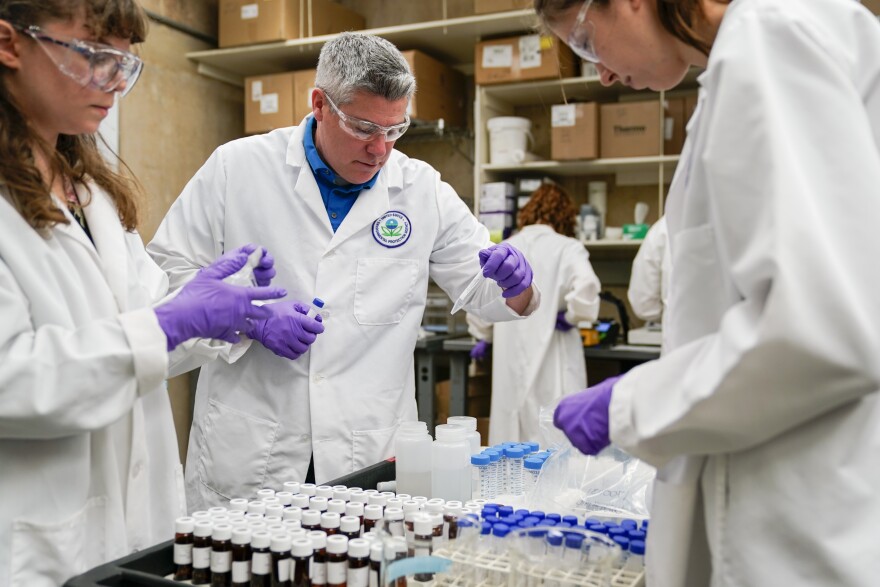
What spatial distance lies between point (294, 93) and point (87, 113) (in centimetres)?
354

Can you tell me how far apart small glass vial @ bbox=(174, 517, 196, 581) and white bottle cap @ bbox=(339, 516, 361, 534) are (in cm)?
22

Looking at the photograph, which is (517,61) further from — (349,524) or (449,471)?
(349,524)

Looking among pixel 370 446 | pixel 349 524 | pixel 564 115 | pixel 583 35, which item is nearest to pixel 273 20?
pixel 564 115

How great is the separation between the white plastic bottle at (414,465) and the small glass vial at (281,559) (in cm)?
45

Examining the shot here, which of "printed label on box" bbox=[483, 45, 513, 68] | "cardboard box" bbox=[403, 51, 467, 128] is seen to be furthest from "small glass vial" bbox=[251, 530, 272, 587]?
"printed label on box" bbox=[483, 45, 513, 68]

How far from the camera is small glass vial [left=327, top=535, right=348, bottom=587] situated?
1.04 metres

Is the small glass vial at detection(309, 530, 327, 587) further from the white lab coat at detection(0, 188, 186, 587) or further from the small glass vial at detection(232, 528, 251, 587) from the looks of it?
the white lab coat at detection(0, 188, 186, 587)

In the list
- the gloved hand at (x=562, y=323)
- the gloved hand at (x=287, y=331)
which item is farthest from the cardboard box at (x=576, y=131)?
the gloved hand at (x=287, y=331)

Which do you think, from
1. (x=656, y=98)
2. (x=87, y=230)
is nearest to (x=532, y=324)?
(x=656, y=98)

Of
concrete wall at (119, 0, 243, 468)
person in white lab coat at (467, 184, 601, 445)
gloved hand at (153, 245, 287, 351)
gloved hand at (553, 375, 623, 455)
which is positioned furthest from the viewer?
concrete wall at (119, 0, 243, 468)

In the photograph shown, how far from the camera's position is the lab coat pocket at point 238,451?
72.4 inches

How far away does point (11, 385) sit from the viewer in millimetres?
982

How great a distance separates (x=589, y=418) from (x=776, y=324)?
0.30 m

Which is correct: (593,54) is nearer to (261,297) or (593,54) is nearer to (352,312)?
(261,297)
